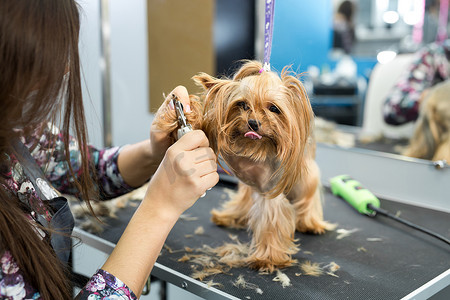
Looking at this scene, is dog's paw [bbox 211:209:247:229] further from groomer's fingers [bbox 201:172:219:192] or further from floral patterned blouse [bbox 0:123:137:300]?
groomer's fingers [bbox 201:172:219:192]

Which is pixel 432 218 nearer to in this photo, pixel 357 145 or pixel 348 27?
pixel 357 145

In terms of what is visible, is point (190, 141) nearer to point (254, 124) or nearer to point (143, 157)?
point (254, 124)

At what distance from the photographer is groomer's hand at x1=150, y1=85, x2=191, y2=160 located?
33.3 inches

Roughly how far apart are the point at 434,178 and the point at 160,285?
823 mm

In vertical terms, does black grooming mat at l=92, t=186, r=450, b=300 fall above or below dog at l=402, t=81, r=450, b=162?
below

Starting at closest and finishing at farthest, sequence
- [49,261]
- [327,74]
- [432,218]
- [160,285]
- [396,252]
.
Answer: [49,261]
[396,252]
[160,285]
[432,218]
[327,74]

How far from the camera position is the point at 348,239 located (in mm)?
1061

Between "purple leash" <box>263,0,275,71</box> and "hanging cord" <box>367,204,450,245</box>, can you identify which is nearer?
"purple leash" <box>263,0,275,71</box>

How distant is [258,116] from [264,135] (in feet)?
0.11

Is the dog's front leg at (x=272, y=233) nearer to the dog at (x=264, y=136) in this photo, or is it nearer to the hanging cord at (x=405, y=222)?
the dog at (x=264, y=136)

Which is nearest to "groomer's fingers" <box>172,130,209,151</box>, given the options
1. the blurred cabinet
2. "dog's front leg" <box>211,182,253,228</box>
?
"dog's front leg" <box>211,182,253,228</box>

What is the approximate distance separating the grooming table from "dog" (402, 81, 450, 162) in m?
0.20

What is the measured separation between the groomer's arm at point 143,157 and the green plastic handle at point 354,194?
0.53 metres

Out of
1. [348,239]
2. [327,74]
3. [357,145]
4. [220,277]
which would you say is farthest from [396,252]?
[327,74]
